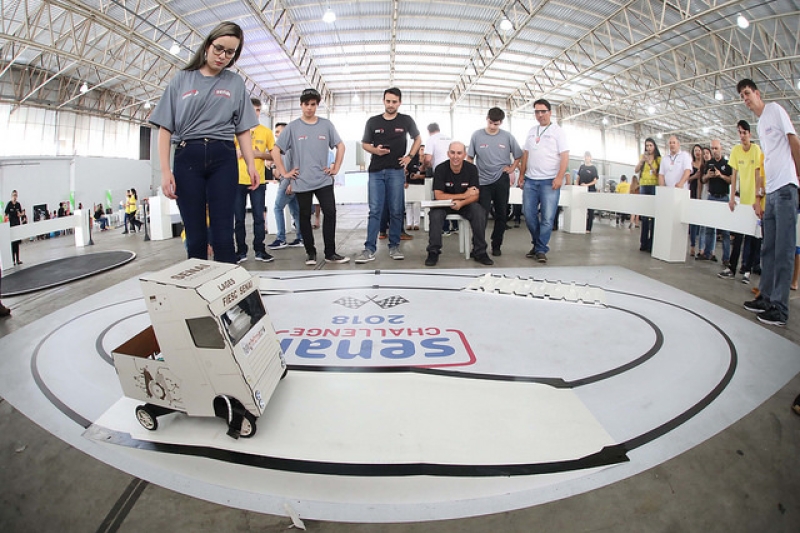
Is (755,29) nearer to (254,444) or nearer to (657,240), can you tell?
(657,240)

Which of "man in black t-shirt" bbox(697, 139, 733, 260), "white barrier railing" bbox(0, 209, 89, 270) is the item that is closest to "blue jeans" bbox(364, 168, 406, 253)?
"man in black t-shirt" bbox(697, 139, 733, 260)

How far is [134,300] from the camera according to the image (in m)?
2.81

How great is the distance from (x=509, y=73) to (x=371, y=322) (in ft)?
56.6

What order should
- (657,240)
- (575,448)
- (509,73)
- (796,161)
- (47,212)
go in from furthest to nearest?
1. (509,73)
2. (47,212)
3. (657,240)
4. (796,161)
5. (575,448)

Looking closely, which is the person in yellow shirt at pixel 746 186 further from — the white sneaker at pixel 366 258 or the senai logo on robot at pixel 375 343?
the white sneaker at pixel 366 258

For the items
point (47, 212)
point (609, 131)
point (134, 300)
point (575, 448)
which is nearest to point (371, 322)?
point (575, 448)

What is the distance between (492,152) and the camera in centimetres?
429

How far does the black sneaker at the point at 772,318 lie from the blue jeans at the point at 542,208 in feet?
6.32

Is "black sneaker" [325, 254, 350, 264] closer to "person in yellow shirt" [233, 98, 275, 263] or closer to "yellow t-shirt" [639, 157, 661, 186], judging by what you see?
"person in yellow shirt" [233, 98, 275, 263]

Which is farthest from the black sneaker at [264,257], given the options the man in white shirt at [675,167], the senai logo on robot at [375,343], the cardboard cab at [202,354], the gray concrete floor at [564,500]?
the man in white shirt at [675,167]

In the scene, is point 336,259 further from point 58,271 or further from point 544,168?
point 58,271

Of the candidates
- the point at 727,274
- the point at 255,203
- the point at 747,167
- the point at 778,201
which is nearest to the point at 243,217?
the point at 255,203

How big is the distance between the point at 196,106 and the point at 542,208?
3.25 m

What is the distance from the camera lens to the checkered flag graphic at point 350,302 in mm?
2537
